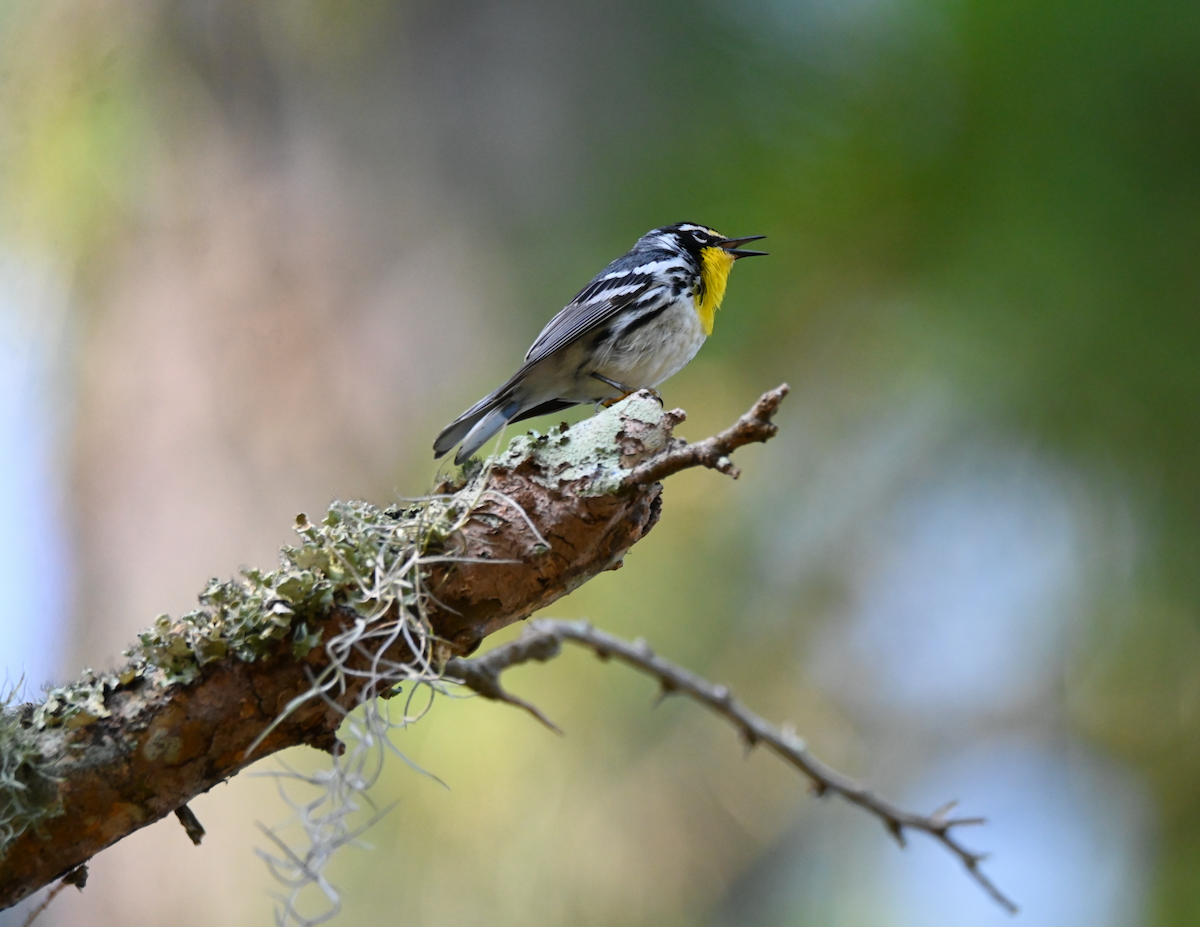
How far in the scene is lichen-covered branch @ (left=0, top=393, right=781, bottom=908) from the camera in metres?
0.96

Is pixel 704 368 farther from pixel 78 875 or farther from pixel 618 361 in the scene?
pixel 78 875

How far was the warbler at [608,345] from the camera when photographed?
2.19 meters

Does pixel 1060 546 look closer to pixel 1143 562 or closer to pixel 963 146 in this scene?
pixel 1143 562

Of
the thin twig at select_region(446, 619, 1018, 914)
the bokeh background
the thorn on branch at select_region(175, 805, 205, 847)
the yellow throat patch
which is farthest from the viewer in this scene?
the bokeh background

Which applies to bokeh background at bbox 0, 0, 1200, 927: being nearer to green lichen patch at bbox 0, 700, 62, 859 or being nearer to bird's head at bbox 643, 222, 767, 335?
bird's head at bbox 643, 222, 767, 335

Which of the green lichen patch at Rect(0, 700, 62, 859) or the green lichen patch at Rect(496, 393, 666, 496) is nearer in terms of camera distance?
the green lichen patch at Rect(0, 700, 62, 859)

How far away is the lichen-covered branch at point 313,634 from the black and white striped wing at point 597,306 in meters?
1.03

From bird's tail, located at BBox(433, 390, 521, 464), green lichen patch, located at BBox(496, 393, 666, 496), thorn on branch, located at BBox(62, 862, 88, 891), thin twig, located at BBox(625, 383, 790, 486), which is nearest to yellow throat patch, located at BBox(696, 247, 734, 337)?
bird's tail, located at BBox(433, 390, 521, 464)

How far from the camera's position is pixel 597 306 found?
2.28 metres

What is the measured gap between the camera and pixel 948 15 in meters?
3.15

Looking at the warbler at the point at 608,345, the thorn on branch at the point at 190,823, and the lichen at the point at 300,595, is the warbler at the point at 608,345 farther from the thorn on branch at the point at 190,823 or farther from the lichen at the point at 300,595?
the thorn on branch at the point at 190,823

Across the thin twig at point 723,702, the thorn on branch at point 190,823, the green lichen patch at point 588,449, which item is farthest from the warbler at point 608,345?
the thorn on branch at point 190,823

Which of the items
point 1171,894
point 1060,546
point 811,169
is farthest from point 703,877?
point 811,169

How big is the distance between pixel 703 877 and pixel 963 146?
282 cm
